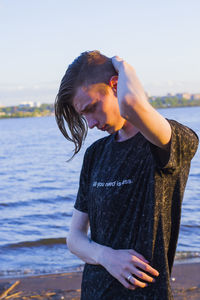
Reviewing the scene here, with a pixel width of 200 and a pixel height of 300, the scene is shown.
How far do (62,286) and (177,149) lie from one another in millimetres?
5280

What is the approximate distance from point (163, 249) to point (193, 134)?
0.54 meters

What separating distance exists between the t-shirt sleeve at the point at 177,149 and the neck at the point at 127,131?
322mm

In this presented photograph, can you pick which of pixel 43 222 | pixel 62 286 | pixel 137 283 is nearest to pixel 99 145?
pixel 137 283

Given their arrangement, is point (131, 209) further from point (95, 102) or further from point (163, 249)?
point (95, 102)

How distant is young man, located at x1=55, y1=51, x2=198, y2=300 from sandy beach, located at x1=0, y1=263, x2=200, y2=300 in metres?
4.12

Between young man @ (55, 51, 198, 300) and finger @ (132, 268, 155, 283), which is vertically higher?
young man @ (55, 51, 198, 300)

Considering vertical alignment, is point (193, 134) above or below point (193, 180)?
above

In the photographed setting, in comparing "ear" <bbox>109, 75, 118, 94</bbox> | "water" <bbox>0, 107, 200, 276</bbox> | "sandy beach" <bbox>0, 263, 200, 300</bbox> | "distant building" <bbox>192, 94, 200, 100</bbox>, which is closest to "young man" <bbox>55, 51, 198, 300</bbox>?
"ear" <bbox>109, 75, 118, 94</bbox>

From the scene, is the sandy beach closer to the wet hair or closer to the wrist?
the wrist

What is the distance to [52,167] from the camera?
2697 cm

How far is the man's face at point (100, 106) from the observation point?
2162 millimetres

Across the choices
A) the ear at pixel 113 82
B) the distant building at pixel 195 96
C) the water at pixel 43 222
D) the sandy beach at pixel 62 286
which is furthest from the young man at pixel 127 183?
the distant building at pixel 195 96

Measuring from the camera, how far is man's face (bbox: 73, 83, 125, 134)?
85.1 inches

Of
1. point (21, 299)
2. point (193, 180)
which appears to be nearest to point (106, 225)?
point (21, 299)
